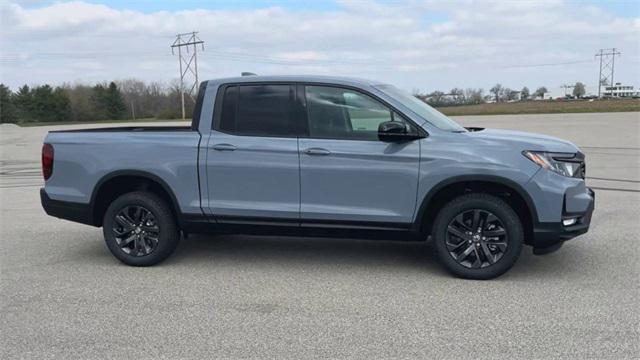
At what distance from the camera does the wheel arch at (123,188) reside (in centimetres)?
548

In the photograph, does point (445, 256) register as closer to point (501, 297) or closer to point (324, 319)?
point (501, 297)

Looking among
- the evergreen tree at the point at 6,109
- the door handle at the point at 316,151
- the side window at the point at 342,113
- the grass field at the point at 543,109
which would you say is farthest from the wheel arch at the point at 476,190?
the evergreen tree at the point at 6,109

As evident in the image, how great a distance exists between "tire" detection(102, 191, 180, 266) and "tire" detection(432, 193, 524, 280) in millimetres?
2592

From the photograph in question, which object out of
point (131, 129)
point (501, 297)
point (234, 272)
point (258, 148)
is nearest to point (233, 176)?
point (258, 148)

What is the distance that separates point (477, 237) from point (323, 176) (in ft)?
4.84

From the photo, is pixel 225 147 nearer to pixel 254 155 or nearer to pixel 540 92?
pixel 254 155

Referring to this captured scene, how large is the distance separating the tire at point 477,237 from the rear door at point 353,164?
0.35m

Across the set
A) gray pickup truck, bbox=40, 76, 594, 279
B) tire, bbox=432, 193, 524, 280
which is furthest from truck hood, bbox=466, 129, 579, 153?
tire, bbox=432, 193, 524, 280

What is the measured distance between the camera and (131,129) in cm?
589

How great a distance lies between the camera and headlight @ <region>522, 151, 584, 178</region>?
15.8ft

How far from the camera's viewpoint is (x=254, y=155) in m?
5.23

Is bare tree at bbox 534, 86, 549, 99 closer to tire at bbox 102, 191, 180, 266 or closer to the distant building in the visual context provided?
the distant building

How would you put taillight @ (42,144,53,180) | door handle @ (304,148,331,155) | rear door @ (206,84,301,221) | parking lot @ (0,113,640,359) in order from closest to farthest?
parking lot @ (0,113,640,359), door handle @ (304,148,331,155), rear door @ (206,84,301,221), taillight @ (42,144,53,180)

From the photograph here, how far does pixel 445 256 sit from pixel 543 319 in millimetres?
1122
